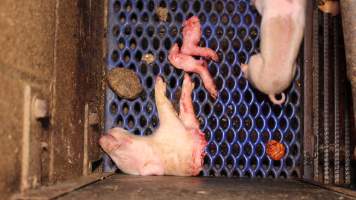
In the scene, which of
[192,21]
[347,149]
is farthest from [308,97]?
[192,21]

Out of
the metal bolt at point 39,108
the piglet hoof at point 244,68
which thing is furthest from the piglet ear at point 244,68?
the metal bolt at point 39,108

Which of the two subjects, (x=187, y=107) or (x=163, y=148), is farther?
(x=187, y=107)

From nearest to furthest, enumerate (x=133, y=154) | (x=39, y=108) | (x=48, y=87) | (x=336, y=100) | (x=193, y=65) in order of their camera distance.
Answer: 1. (x=39, y=108)
2. (x=48, y=87)
3. (x=133, y=154)
4. (x=336, y=100)
5. (x=193, y=65)

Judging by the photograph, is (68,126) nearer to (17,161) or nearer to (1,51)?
(17,161)

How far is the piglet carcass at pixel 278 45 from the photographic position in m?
2.23

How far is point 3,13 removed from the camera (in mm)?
1375

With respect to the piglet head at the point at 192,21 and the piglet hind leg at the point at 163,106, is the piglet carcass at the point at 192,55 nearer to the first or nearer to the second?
the piglet head at the point at 192,21

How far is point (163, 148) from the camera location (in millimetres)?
2238

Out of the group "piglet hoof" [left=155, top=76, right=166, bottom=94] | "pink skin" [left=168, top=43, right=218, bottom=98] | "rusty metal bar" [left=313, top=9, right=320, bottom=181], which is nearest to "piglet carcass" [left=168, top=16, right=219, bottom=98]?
"pink skin" [left=168, top=43, right=218, bottom=98]

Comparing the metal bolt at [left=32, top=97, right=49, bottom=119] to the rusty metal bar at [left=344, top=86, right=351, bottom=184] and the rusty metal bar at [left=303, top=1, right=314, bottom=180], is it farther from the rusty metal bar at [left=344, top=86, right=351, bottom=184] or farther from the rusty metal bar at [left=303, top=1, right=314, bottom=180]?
the rusty metal bar at [left=344, top=86, right=351, bottom=184]

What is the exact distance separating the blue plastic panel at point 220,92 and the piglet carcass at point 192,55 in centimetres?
5

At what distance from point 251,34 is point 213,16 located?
0.24 metres

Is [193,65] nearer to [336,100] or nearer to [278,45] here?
[278,45]

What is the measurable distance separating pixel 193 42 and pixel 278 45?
1.61 ft
